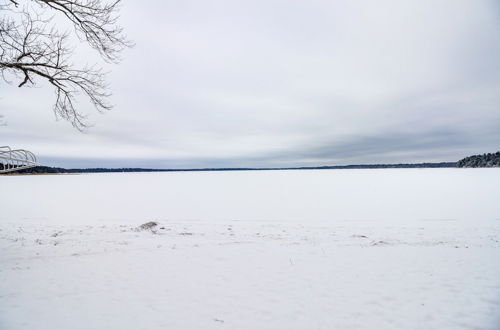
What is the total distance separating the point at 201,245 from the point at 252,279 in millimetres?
3009

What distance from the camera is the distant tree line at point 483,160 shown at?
3997 inches

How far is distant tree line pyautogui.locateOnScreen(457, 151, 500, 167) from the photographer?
102m

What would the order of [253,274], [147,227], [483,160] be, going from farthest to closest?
[483,160], [147,227], [253,274]

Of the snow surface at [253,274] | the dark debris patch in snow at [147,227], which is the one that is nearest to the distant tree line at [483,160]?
the snow surface at [253,274]

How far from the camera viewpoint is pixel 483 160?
4195 inches

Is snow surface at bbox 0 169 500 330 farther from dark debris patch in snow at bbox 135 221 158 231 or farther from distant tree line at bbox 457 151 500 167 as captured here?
distant tree line at bbox 457 151 500 167

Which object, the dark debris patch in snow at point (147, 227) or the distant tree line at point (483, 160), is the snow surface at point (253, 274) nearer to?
the dark debris patch in snow at point (147, 227)

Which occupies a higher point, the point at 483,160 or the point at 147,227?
the point at 483,160

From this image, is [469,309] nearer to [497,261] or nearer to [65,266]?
[497,261]

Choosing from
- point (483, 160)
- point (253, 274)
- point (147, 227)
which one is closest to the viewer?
point (253, 274)

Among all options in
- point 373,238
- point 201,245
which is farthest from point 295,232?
point 201,245

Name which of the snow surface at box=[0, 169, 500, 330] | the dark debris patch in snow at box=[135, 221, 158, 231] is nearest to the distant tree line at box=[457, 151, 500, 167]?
the snow surface at box=[0, 169, 500, 330]

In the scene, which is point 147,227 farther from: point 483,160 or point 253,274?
point 483,160

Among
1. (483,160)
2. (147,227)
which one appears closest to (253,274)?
(147,227)
